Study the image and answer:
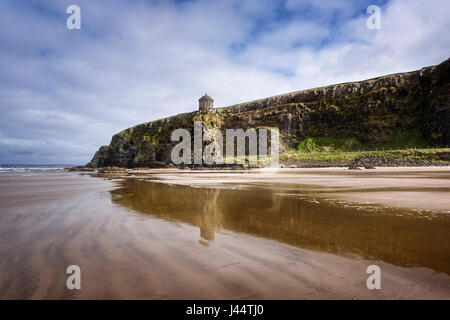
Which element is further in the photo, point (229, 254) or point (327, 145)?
point (327, 145)

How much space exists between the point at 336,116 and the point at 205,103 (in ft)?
138

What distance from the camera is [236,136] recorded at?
222 ft

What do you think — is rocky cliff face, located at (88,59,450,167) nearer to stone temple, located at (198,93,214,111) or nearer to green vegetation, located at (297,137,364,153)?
green vegetation, located at (297,137,364,153)

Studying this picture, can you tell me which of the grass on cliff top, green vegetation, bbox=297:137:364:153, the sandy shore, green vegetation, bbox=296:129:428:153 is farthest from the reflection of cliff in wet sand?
green vegetation, bbox=296:129:428:153

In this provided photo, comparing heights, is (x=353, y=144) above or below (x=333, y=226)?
above

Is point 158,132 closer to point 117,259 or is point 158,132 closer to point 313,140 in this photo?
point 313,140

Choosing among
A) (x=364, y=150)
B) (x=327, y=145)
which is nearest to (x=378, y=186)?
(x=364, y=150)

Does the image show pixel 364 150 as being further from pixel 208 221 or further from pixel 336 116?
pixel 208 221

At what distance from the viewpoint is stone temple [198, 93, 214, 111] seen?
247ft

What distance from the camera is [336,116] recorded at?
6272cm
